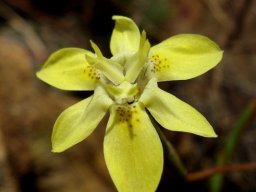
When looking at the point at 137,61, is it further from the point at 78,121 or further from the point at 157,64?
the point at 78,121

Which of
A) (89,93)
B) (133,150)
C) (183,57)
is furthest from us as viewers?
(89,93)

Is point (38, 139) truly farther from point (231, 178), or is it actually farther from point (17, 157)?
point (231, 178)

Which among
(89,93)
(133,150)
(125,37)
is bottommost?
(89,93)

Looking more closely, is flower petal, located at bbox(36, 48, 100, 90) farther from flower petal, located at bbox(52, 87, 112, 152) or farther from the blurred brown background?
the blurred brown background

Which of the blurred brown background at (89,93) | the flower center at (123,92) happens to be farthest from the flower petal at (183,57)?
the blurred brown background at (89,93)

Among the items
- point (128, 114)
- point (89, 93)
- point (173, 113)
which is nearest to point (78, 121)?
point (128, 114)

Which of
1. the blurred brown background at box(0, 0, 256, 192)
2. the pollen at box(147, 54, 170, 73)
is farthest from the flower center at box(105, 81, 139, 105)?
the blurred brown background at box(0, 0, 256, 192)
